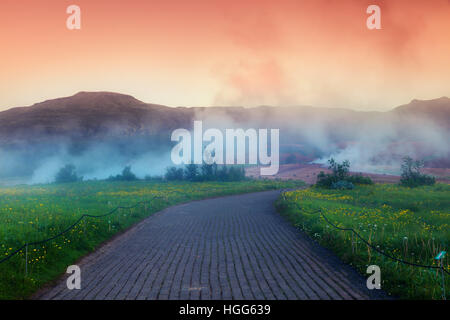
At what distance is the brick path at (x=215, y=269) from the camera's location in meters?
7.83

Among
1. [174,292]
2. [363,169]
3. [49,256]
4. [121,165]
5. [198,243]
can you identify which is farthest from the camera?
[121,165]

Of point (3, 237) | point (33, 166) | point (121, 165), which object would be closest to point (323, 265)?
point (3, 237)

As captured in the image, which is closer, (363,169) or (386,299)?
(386,299)

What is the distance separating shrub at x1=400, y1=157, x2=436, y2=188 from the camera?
4416 cm

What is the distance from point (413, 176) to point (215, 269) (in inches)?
1711

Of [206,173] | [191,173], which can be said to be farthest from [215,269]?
[206,173]

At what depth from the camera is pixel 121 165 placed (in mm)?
142375

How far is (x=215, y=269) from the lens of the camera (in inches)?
391

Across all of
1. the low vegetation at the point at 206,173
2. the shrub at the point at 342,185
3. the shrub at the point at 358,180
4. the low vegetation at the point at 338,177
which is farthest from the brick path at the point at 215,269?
the low vegetation at the point at 206,173

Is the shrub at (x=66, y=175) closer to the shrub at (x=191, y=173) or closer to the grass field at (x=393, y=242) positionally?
the shrub at (x=191, y=173)

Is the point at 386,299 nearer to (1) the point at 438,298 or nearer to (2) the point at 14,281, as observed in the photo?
(1) the point at 438,298

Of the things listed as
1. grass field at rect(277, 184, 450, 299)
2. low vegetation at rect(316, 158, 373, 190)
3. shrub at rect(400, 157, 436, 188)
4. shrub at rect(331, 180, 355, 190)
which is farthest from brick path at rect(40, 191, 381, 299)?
shrub at rect(400, 157, 436, 188)

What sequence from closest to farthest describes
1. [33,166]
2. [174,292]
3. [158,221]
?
[174,292], [158,221], [33,166]

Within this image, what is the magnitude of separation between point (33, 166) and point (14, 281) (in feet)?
420
